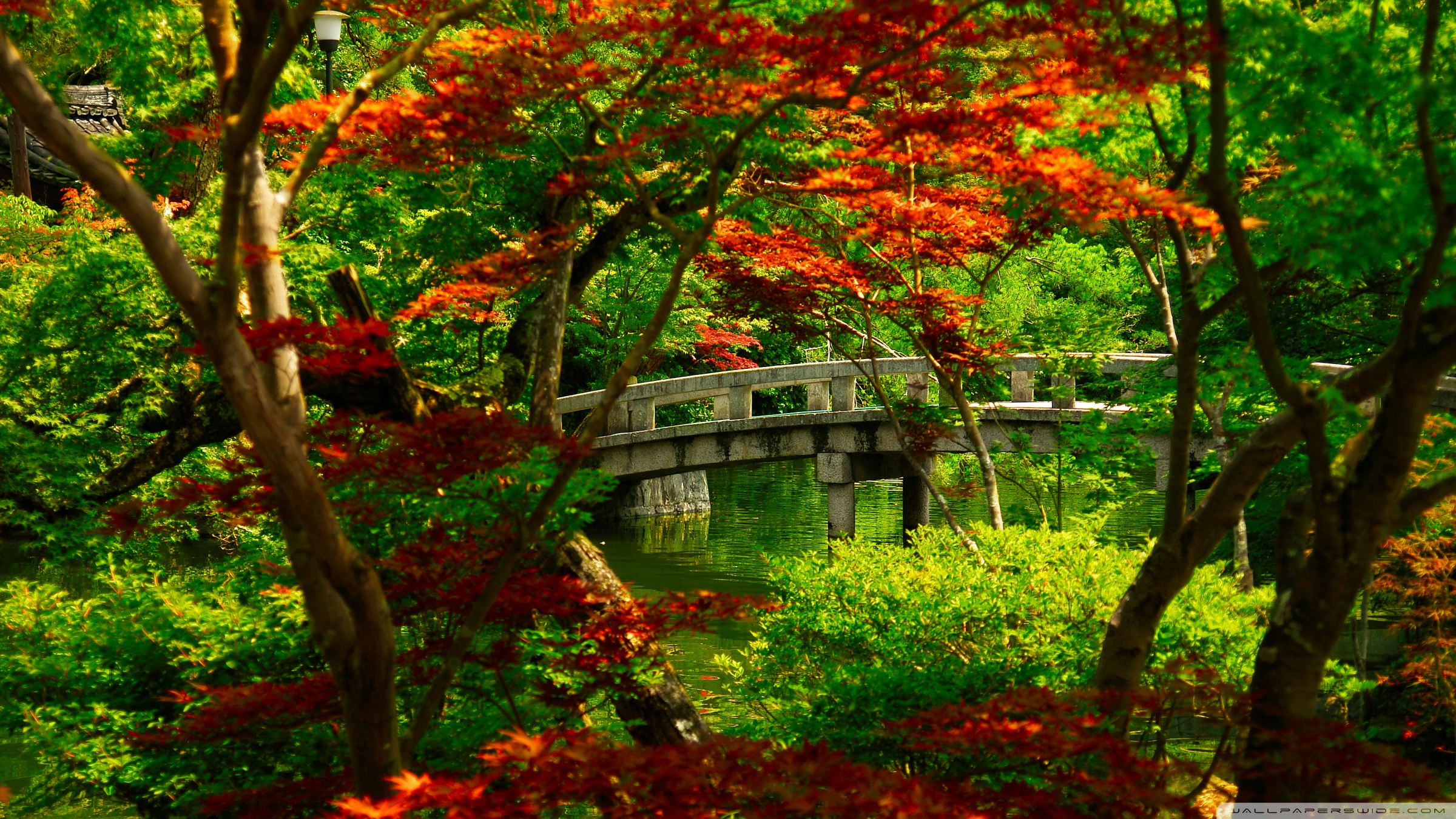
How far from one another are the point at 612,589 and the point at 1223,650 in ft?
10.7

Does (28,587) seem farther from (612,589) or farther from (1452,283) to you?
(1452,283)

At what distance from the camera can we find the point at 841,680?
18.2 ft

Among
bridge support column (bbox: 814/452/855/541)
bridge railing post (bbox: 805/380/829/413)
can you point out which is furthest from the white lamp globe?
bridge support column (bbox: 814/452/855/541)

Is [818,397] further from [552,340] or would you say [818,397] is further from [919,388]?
[552,340]

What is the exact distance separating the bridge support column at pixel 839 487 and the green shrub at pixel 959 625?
7.39m

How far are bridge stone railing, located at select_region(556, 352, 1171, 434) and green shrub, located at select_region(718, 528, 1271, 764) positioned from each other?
584 centimetres

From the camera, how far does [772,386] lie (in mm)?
14055

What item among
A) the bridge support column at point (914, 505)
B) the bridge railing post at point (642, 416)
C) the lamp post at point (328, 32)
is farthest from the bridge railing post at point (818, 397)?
the lamp post at point (328, 32)

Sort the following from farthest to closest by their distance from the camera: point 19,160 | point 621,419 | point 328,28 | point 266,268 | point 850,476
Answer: point 19,160 < point 621,419 < point 850,476 < point 328,28 < point 266,268

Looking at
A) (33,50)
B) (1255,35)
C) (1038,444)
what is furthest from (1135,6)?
(33,50)

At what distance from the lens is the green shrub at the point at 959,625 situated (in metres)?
5.61

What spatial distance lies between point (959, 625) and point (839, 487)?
8289 mm

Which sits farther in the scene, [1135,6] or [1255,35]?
[1135,6]

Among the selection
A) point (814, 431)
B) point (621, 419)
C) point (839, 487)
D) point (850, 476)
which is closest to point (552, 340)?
point (814, 431)
